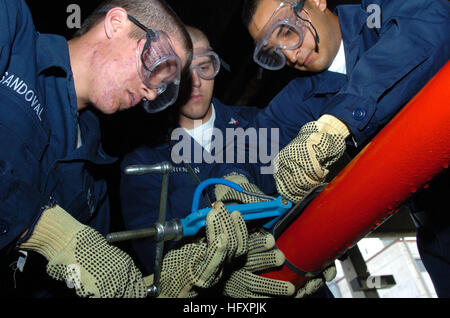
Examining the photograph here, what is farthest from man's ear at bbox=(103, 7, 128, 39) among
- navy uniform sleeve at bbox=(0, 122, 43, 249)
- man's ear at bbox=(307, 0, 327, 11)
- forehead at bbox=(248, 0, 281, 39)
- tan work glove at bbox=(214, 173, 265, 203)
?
man's ear at bbox=(307, 0, 327, 11)

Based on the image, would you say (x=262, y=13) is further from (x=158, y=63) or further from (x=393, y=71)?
(x=393, y=71)

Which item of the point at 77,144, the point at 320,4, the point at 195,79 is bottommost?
the point at 77,144

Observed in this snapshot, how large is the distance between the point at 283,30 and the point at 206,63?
2.70ft

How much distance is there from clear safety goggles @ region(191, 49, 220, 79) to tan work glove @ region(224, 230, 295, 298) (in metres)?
1.61

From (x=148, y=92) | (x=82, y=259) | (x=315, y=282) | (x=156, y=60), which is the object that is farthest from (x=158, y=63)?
(x=315, y=282)

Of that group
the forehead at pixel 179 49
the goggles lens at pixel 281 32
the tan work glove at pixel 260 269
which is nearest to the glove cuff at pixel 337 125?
the tan work glove at pixel 260 269

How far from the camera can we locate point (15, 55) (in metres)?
1.32

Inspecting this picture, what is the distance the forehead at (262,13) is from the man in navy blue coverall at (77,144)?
1.77 feet

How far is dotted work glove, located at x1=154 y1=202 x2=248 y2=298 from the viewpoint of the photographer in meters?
1.14

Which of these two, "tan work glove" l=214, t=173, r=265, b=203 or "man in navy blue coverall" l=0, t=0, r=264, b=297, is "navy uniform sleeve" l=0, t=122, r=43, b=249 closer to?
"man in navy blue coverall" l=0, t=0, r=264, b=297

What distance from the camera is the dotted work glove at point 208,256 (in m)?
1.14

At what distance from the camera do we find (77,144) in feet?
6.06

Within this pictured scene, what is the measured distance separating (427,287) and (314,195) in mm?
4999
